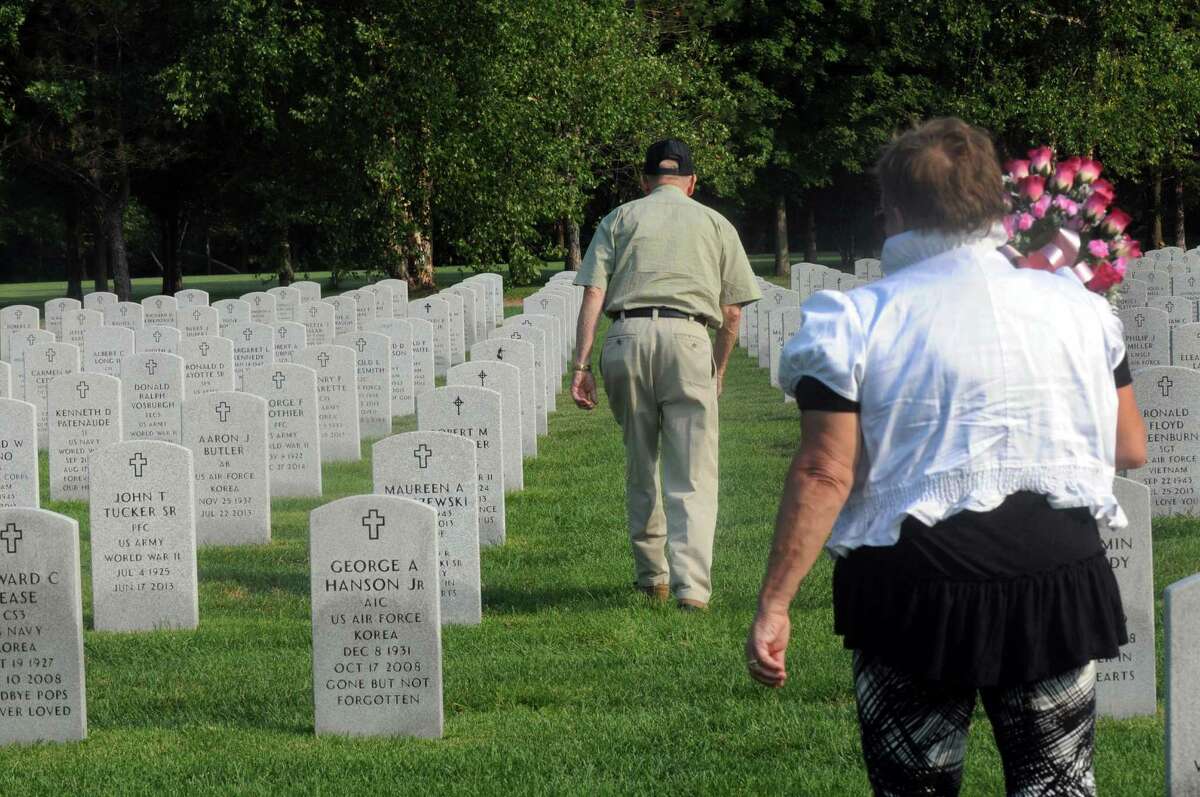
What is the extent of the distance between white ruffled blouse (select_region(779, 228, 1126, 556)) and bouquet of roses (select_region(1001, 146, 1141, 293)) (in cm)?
57

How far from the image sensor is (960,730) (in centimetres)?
349

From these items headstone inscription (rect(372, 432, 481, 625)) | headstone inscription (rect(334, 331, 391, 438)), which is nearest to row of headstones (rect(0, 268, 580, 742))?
headstone inscription (rect(372, 432, 481, 625))

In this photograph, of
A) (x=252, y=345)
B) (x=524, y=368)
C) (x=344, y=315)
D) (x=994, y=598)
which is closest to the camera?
(x=994, y=598)

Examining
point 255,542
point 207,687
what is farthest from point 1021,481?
point 255,542

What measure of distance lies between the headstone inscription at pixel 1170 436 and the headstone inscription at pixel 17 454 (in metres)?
6.70

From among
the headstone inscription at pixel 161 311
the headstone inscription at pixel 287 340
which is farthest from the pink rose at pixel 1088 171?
the headstone inscription at pixel 161 311

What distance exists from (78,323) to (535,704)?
1431 centimetres

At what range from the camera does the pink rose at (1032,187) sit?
4.06 meters

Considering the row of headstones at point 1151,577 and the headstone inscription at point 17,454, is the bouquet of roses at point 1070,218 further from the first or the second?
the headstone inscription at point 17,454

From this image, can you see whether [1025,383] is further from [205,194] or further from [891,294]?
[205,194]

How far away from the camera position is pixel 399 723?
6.32 meters

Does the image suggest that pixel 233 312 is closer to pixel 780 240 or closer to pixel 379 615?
pixel 379 615

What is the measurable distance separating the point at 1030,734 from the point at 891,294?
925 mm

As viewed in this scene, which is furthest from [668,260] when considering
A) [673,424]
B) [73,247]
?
[73,247]
